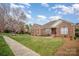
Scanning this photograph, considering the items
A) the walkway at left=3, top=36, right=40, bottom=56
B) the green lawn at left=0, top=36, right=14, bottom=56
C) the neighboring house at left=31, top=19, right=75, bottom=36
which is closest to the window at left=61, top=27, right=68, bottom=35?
the neighboring house at left=31, top=19, right=75, bottom=36

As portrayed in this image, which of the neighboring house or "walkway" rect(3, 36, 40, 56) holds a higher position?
the neighboring house

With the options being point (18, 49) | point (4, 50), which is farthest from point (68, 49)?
point (4, 50)

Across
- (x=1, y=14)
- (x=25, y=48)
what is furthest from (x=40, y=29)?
(x=1, y=14)

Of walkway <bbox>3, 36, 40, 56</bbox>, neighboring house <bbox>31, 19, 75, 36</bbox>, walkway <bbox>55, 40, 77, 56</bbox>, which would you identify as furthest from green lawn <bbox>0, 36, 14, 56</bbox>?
walkway <bbox>55, 40, 77, 56</bbox>

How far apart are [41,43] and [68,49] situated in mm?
207

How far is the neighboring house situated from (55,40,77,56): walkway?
0.25 feet

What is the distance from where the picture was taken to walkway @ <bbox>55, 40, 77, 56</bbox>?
169 centimetres

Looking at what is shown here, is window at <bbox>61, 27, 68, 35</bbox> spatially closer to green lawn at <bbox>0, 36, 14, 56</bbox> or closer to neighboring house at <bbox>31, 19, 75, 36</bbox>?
neighboring house at <bbox>31, 19, 75, 36</bbox>

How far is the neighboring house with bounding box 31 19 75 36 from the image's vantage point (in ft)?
5.60

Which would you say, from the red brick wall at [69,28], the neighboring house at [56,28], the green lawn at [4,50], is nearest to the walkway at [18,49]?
the green lawn at [4,50]

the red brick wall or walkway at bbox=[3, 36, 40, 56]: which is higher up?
the red brick wall

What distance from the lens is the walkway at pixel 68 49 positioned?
5.54ft

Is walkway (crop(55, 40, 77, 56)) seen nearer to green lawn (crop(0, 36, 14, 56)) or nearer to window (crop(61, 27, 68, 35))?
window (crop(61, 27, 68, 35))

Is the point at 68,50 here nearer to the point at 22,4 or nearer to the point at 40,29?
the point at 40,29
